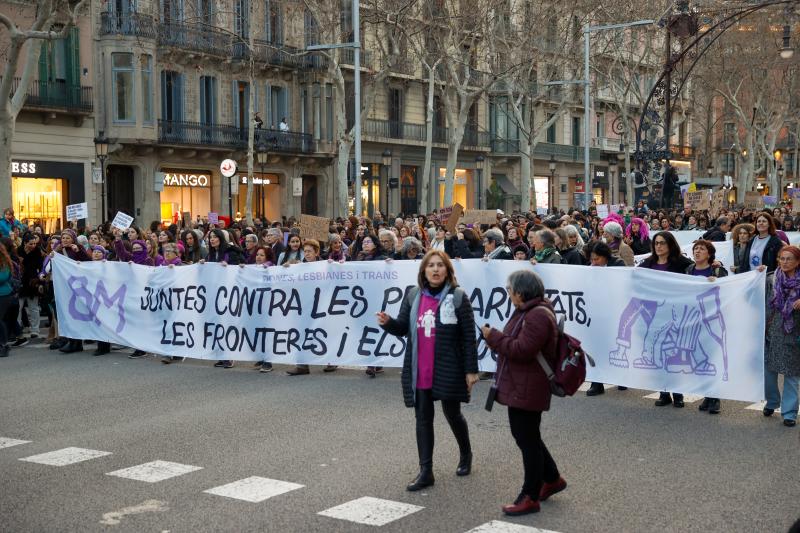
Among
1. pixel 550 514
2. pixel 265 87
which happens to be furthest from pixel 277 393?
pixel 265 87

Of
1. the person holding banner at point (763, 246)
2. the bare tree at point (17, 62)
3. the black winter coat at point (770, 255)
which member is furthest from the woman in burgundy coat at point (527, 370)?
the bare tree at point (17, 62)

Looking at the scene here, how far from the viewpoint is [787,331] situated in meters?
9.31

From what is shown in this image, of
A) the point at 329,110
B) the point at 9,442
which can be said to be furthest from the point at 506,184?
the point at 9,442

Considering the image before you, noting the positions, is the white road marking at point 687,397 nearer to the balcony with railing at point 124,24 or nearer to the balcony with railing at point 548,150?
the balcony with railing at point 124,24

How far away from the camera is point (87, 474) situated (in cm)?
769

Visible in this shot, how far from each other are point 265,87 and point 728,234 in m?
26.0

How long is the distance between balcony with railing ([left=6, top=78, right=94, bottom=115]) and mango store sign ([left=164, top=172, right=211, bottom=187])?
4.52m

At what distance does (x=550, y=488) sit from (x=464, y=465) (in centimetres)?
84

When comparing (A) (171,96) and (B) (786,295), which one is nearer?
(B) (786,295)

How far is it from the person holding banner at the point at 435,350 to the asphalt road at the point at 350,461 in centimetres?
41

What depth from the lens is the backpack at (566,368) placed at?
21.6 feet

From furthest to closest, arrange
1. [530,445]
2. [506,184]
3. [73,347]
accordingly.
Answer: [506,184] → [73,347] → [530,445]

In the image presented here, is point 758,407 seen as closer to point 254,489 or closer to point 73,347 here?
point 254,489

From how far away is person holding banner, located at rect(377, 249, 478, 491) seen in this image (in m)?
7.16
